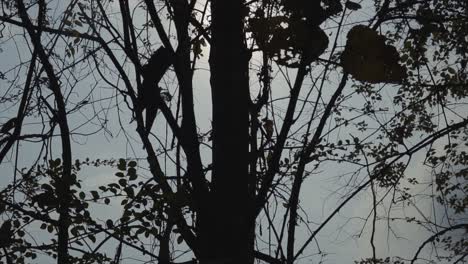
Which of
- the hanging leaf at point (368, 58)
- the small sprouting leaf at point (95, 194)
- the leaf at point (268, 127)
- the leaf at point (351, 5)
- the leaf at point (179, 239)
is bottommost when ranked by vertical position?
the leaf at point (179, 239)

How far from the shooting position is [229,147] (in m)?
3.20

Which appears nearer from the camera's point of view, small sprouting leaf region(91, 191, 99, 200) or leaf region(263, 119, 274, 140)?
small sprouting leaf region(91, 191, 99, 200)

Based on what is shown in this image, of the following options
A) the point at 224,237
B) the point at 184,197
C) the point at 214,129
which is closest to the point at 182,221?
the point at 184,197

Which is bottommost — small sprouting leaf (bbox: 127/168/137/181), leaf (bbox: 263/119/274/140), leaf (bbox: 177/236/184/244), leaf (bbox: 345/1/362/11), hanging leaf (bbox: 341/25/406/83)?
leaf (bbox: 177/236/184/244)

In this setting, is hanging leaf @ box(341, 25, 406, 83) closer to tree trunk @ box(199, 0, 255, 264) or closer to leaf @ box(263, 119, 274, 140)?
tree trunk @ box(199, 0, 255, 264)

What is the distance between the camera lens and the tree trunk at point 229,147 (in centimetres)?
307

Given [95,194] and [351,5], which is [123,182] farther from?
[351,5]

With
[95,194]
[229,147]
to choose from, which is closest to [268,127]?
[229,147]

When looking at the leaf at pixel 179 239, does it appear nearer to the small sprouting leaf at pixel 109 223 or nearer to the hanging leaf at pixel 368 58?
the small sprouting leaf at pixel 109 223

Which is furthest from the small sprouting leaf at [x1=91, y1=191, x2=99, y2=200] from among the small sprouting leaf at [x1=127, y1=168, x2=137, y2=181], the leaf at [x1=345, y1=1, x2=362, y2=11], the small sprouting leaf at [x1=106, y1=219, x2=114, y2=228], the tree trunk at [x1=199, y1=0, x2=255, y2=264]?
the leaf at [x1=345, y1=1, x2=362, y2=11]

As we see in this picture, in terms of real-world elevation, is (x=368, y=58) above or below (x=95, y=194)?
above

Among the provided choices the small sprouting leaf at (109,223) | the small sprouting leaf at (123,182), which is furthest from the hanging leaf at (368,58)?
the small sprouting leaf at (109,223)

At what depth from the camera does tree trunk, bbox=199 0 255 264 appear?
10.1ft

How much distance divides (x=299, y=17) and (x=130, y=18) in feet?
4.48
